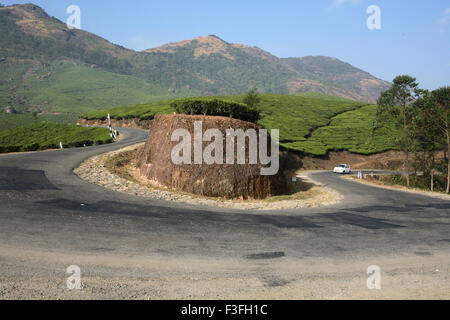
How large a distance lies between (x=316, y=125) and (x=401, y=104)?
112 ft

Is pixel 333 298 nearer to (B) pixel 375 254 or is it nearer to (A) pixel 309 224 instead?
(B) pixel 375 254

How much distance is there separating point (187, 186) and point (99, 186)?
507 cm

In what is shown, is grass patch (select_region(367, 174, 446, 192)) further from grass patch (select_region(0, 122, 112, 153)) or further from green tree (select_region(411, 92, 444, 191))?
grass patch (select_region(0, 122, 112, 153))

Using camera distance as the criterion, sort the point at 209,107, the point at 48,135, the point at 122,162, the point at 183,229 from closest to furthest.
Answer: the point at 183,229, the point at 209,107, the point at 122,162, the point at 48,135

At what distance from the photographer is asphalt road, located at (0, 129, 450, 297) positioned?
6887 mm

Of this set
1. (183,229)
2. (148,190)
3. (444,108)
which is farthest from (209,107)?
(444,108)

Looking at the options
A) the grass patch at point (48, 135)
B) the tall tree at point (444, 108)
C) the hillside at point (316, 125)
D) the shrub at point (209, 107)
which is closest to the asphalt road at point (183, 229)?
the shrub at point (209, 107)

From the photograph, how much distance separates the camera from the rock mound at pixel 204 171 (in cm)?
1689

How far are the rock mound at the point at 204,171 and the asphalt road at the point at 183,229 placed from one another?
14.2 feet

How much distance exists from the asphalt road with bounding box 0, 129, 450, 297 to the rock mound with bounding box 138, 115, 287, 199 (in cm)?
433

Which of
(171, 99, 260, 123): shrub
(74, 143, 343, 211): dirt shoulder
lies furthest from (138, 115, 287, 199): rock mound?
(171, 99, 260, 123): shrub

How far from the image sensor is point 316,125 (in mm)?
66562

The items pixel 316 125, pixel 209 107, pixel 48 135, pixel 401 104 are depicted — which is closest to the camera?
pixel 209 107

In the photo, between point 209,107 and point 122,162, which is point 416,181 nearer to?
point 209,107
